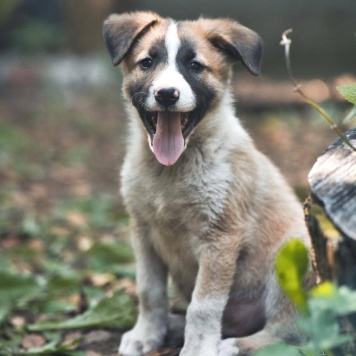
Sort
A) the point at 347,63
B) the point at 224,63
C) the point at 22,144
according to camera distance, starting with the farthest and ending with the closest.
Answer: the point at 347,63, the point at 22,144, the point at 224,63

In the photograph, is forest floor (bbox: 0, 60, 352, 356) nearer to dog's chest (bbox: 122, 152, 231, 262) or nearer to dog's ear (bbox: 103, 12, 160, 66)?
dog's chest (bbox: 122, 152, 231, 262)

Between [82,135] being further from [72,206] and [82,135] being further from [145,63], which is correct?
[145,63]

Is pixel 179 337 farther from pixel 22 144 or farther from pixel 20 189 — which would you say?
pixel 22 144

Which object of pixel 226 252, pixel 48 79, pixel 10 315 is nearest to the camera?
pixel 226 252

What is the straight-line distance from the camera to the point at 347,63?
14.0m

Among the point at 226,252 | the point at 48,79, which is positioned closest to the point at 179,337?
the point at 226,252

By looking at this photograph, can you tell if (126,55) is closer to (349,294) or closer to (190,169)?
(190,169)

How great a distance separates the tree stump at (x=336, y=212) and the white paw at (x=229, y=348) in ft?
3.13

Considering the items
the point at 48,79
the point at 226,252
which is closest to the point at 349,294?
the point at 226,252

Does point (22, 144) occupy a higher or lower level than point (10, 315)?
higher

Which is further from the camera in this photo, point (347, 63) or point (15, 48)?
point (347, 63)

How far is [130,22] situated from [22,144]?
5055 mm

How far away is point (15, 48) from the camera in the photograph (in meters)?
13.1

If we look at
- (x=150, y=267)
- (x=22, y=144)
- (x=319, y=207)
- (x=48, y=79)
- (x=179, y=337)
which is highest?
(x=48, y=79)
